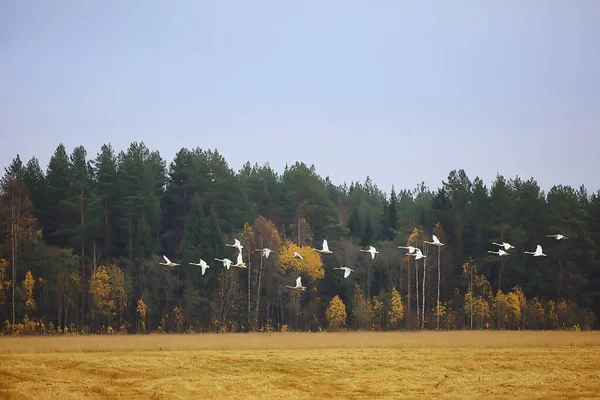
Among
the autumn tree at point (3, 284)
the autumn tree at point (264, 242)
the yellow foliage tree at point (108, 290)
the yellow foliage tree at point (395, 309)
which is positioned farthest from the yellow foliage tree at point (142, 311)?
the yellow foliage tree at point (395, 309)

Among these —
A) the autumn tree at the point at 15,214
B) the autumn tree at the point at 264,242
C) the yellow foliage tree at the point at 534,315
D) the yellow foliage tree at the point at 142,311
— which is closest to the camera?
the autumn tree at the point at 15,214

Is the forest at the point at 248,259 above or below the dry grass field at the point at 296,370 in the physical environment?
above

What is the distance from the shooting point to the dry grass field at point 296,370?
31.3m

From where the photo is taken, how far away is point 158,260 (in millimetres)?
70562

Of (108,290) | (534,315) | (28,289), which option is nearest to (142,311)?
(108,290)

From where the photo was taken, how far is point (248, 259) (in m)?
70.1

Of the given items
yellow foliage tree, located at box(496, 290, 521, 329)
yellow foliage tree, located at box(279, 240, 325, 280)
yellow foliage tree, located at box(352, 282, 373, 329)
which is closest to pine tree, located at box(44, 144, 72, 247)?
yellow foliage tree, located at box(279, 240, 325, 280)

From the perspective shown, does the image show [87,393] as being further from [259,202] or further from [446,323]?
[259,202]

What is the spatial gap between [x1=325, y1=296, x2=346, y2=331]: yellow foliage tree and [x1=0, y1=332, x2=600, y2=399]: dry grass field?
66.2 ft

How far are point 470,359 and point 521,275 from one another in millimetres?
35356

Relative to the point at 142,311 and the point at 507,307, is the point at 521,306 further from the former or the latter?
the point at 142,311

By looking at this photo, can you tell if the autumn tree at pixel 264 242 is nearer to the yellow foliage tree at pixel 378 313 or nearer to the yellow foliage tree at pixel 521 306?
the yellow foliage tree at pixel 378 313

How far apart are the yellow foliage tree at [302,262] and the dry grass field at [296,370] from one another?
22023mm

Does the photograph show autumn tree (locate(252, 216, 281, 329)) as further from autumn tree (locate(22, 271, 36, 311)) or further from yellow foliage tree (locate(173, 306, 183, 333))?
autumn tree (locate(22, 271, 36, 311))
